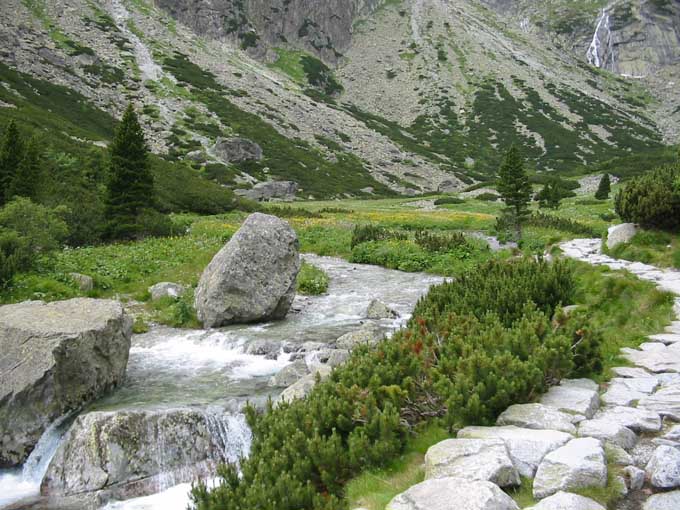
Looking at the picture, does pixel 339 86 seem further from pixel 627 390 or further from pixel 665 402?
pixel 665 402

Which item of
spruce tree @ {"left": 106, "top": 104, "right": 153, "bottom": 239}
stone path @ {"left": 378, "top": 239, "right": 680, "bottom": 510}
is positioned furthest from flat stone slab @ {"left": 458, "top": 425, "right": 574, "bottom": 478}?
spruce tree @ {"left": 106, "top": 104, "right": 153, "bottom": 239}

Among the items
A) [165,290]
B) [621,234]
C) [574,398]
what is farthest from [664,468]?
[165,290]

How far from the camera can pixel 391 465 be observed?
18.2 feet

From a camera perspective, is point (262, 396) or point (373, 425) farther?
point (262, 396)

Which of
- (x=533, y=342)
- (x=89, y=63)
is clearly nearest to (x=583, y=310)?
(x=533, y=342)

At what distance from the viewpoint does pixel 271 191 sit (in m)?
62.0

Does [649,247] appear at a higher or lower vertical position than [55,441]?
higher

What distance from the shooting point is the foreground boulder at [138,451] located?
7328mm

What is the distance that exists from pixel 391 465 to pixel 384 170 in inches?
3294

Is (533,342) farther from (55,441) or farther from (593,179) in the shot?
(593,179)

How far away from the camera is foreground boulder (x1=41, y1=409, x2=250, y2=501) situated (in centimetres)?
733

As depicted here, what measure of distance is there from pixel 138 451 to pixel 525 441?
553 cm

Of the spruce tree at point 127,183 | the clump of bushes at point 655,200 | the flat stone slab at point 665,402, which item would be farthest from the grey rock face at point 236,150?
the flat stone slab at point 665,402

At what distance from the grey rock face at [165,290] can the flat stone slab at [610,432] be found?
42.3 feet
